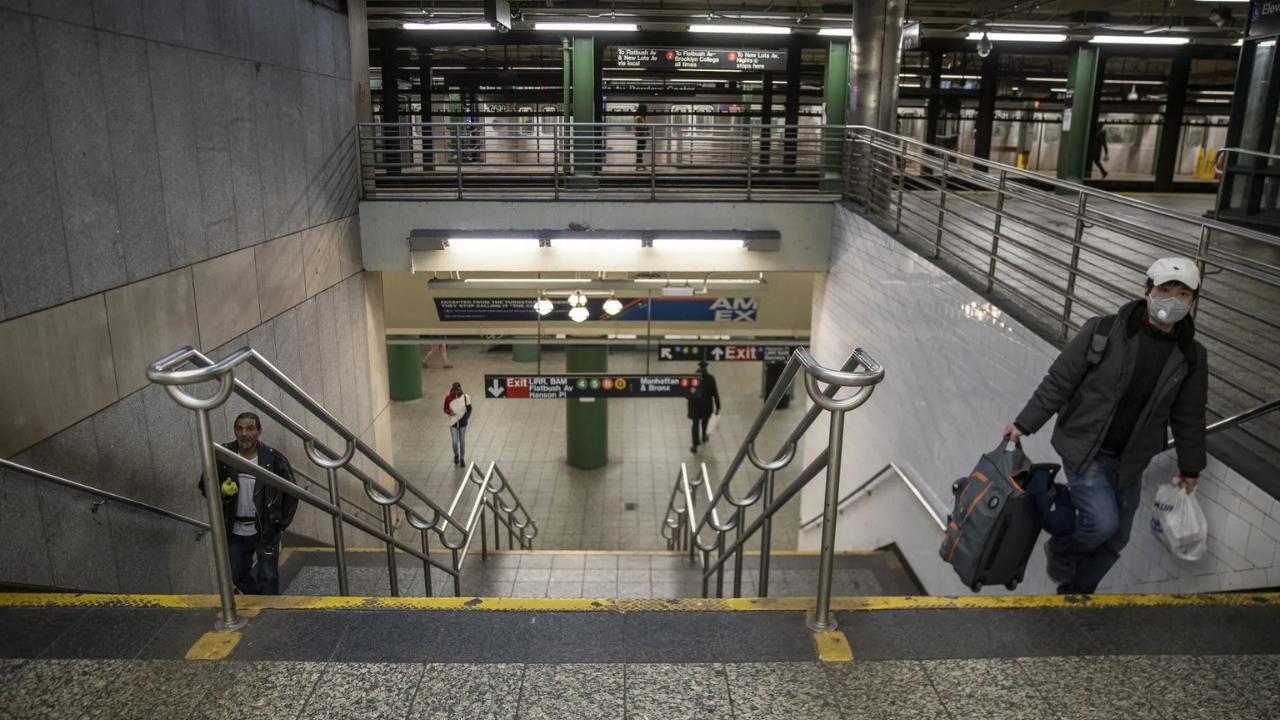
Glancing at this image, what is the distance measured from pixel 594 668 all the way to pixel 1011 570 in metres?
1.68

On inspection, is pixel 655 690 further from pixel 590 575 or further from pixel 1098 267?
pixel 590 575

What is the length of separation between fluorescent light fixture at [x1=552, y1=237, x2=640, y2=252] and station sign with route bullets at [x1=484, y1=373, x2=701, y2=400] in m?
1.54

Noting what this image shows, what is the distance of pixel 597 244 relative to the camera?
884 cm

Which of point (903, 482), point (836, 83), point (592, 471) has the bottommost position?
point (592, 471)

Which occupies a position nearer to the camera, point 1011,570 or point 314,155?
point 1011,570

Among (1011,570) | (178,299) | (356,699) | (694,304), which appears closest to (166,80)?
(178,299)

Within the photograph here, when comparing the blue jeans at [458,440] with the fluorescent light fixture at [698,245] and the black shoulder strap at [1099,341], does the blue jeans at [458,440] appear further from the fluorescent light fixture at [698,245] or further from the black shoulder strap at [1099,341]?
the black shoulder strap at [1099,341]

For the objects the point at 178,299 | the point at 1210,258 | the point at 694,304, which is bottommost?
the point at 694,304

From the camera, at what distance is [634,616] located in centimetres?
255

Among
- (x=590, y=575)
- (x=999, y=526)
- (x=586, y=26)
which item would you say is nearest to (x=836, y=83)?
(x=586, y=26)

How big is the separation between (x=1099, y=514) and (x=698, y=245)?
602cm

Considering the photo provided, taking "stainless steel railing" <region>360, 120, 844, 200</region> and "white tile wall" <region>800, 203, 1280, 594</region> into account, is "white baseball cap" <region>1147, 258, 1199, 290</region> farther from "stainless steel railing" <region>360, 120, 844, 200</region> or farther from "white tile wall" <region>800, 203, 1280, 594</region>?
"stainless steel railing" <region>360, 120, 844, 200</region>

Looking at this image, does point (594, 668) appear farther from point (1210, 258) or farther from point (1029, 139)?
point (1029, 139)

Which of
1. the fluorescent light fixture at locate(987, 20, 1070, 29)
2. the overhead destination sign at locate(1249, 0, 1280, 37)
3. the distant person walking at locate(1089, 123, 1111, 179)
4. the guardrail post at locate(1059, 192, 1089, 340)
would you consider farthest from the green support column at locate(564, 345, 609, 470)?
the distant person walking at locate(1089, 123, 1111, 179)
